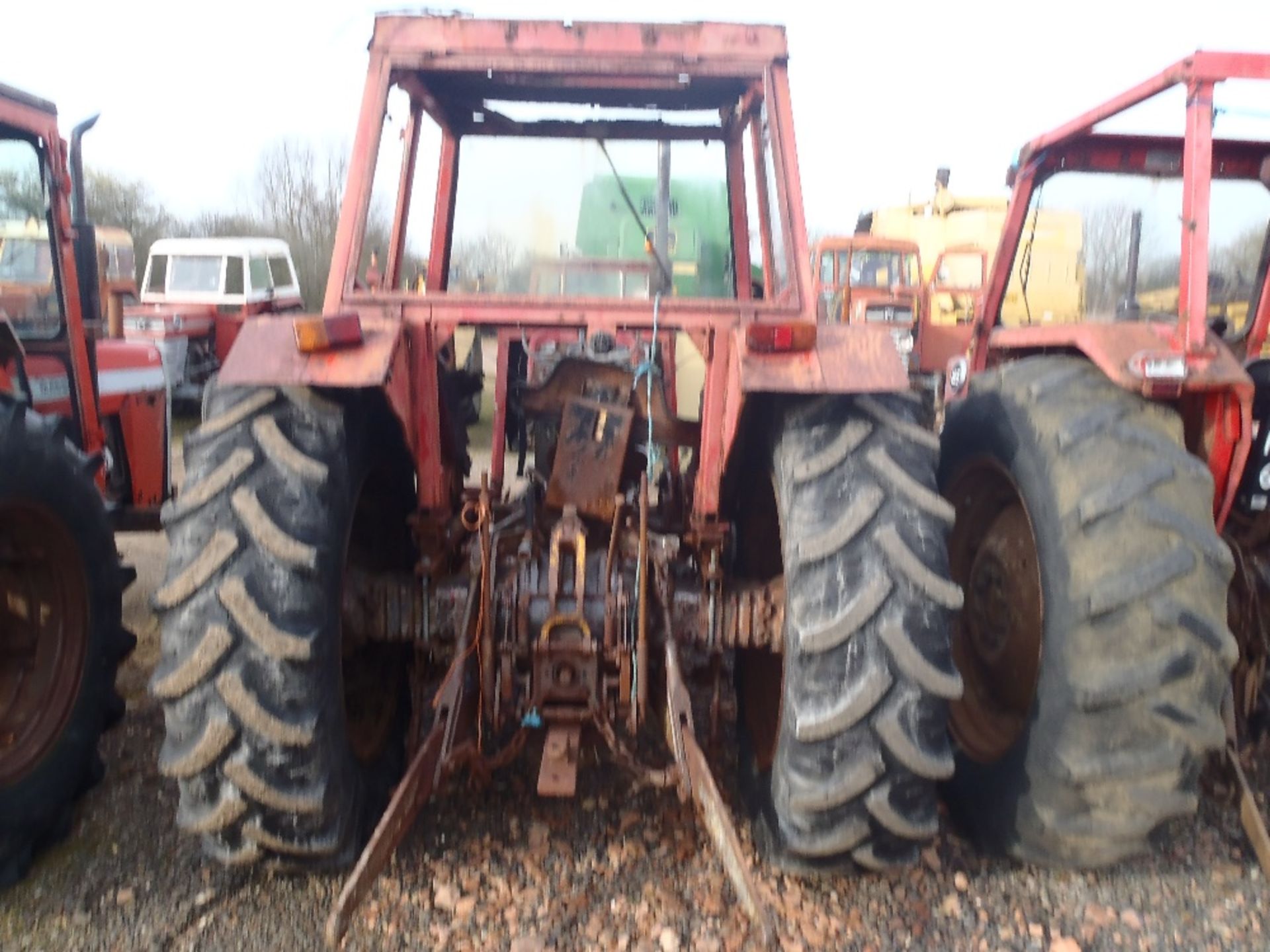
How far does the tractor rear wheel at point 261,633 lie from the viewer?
2.13m

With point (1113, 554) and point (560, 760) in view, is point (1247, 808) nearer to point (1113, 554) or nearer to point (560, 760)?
point (1113, 554)

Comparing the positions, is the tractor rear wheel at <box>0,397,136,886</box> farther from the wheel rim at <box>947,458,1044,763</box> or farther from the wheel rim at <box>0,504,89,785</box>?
the wheel rim at <box>947,458,1044,763</box>

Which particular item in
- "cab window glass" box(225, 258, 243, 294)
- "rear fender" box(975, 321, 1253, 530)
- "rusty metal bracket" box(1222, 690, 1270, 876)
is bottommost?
"rusty metal bracket" box(1222, 690, 1270, 876)

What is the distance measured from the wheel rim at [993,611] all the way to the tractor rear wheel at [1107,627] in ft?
0.60

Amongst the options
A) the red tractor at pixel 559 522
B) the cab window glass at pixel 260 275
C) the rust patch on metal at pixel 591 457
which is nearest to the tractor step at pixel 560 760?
the red tractor at pixel 559 522

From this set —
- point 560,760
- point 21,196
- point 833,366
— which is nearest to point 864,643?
point 833,366

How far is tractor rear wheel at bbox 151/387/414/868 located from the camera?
2.13 metres

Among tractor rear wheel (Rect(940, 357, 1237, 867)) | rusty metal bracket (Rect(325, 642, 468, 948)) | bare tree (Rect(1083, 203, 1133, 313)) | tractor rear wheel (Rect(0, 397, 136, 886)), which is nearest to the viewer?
rusty metal bracket (Rect(325, 642, 468, 948))

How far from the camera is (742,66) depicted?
2766mm

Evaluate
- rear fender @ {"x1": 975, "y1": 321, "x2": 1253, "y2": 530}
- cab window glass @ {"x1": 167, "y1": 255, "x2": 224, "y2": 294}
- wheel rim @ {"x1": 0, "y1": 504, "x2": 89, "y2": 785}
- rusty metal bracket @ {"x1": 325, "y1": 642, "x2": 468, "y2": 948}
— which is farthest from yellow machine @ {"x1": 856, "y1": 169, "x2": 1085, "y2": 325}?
wheel rim @ {"x1": 0, "y1": 504, "x2": 89, "y2": 785}

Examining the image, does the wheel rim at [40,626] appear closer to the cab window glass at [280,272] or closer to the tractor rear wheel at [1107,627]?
the tractor rear wheel at [1107,627]

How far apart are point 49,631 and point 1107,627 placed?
117 inches

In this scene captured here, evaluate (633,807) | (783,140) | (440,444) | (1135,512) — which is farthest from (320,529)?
(1135,512)

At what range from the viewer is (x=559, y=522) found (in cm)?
274
